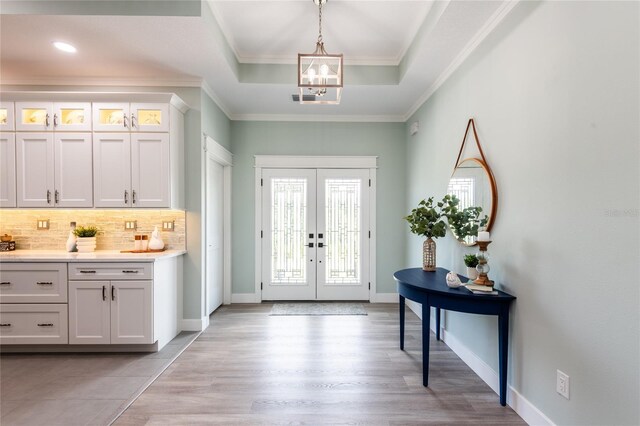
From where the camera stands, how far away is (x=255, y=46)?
341cm

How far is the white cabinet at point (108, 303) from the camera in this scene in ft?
9.78

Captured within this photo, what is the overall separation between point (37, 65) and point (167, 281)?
8.76 feet

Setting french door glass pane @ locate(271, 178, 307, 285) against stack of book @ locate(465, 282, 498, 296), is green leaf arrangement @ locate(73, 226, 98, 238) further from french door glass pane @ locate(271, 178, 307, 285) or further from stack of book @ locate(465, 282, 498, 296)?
stack of book @ locate(465, 282, 498, 296)

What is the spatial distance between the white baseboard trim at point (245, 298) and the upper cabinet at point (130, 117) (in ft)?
8.59

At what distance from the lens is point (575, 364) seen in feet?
5.56

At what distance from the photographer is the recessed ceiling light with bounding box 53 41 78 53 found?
9.55 ft

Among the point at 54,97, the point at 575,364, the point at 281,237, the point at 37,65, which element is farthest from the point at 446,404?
the point at 37,65

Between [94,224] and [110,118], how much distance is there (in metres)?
1.22

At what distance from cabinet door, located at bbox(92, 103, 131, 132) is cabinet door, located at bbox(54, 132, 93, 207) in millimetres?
166

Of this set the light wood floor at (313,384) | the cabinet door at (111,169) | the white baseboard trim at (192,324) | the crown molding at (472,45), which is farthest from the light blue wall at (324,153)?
the cabinet door at (111,169)

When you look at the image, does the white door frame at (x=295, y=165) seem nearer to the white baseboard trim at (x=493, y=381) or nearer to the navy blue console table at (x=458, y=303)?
the white baseboard trim at (x=493, y=381)

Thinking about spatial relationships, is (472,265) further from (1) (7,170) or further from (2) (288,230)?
(1) (7,170)

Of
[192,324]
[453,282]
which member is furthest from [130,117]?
[453,282]

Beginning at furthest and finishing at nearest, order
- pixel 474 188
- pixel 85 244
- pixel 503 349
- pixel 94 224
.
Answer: pixel 94 224, pixel 85 244, pixel 474 188, pixel 503 349
